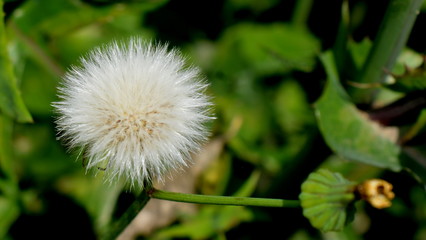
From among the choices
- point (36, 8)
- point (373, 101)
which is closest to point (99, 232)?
point (36, 8)

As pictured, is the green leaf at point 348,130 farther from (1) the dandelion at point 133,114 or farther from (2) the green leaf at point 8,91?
(2) the green leaf at point 8,91

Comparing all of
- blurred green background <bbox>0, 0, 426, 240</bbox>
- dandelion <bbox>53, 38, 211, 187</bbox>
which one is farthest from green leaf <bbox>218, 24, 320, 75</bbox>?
dandelion <bbox>53, 38, 211, 187</bbox>

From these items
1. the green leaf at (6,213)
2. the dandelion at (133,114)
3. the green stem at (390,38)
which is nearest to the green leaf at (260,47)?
the green stem at (390,38)

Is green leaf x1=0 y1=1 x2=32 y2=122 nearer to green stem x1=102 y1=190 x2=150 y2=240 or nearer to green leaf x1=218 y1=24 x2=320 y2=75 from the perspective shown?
green stem x1=102 y1=190 x2=150 y2=240

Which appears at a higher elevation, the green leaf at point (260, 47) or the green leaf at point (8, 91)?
the green leaf at point (8, 91)

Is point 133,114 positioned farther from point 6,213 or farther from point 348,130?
point 6,213

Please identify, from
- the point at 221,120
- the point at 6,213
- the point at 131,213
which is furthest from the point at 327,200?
the point at 6,213
